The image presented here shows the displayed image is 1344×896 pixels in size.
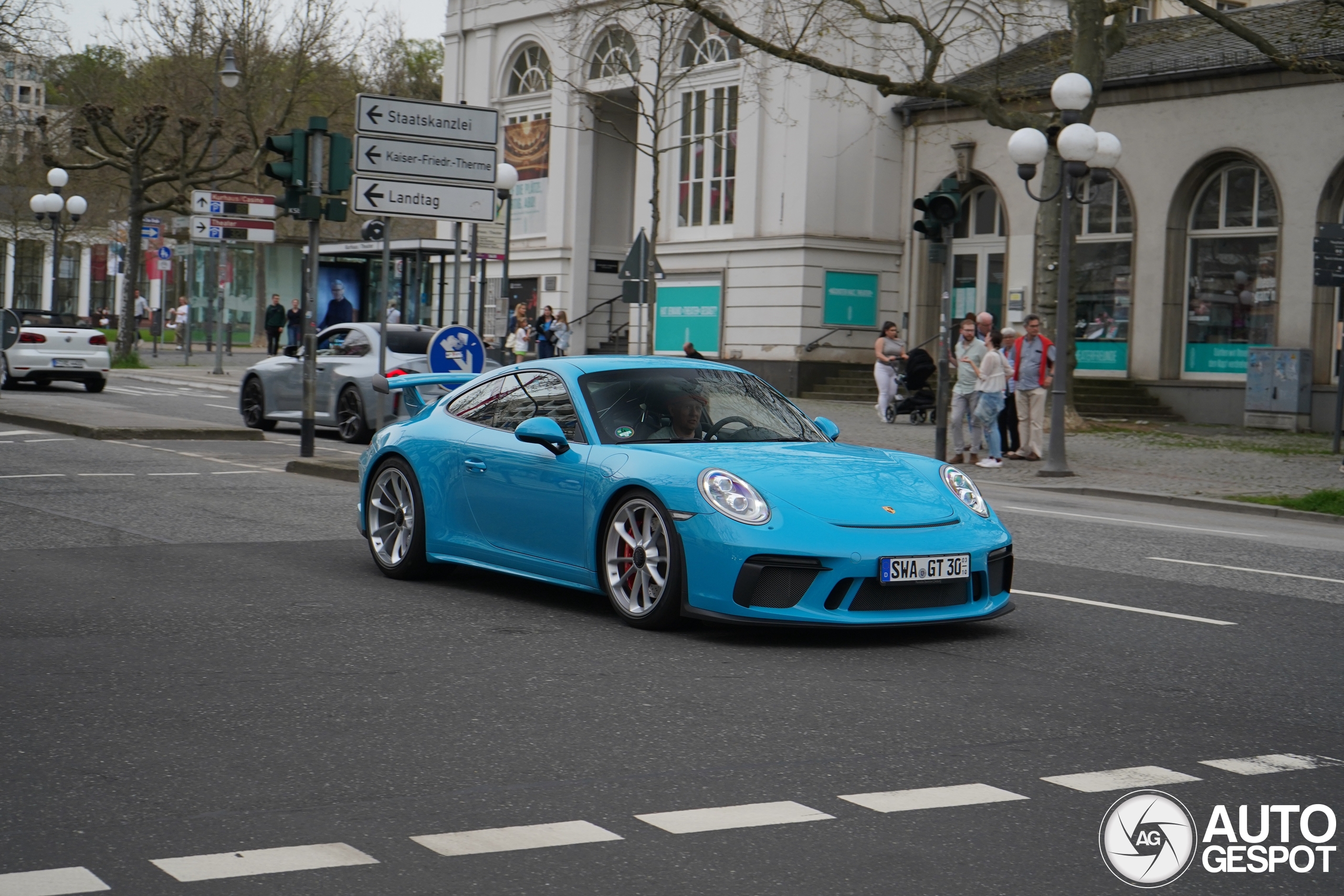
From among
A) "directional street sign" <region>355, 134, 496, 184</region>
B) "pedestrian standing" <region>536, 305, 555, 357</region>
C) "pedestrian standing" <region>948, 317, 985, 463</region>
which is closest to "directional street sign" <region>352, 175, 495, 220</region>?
"directional street sign" <region>355, 134, 496, 184</region>

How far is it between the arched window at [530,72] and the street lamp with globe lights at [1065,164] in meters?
27.8

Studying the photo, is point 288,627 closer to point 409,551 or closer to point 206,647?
point 206,647

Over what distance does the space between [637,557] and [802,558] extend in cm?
87

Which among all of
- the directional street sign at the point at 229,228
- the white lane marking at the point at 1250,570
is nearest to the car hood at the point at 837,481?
the white lane marking at the point at 1250,570

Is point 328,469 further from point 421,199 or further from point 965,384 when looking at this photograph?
point 965,384

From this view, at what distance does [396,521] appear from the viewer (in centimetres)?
935

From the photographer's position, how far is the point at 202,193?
3553cm

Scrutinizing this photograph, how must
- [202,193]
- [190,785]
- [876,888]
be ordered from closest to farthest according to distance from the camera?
[876,888]
[190,785]
[202,193]

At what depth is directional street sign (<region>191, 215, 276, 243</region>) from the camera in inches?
1419

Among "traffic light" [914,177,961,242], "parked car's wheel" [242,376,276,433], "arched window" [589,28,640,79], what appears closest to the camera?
"traffic light" [914,177,961,242]

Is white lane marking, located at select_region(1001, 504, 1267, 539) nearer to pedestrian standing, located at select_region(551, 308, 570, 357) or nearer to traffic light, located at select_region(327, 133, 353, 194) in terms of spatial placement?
traffic light, located at select_region(327, 133, 353, 194)

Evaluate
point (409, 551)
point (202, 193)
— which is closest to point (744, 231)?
point (202, 193)

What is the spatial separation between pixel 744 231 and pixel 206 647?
32.8m

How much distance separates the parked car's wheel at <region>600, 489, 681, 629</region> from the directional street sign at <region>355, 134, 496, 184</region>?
9069 millimetres
